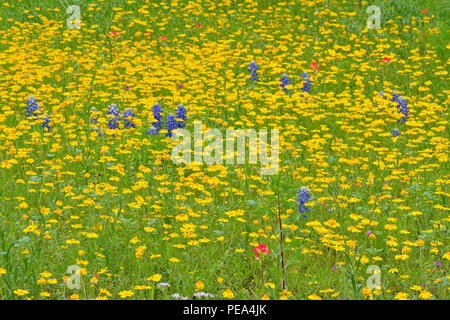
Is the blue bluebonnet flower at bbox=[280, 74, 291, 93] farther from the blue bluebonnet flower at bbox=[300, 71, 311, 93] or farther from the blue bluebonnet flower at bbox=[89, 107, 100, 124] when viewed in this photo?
the blue bluebonnet flower at bbox=[89, 107, 100, 124]

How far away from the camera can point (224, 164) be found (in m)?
5.54

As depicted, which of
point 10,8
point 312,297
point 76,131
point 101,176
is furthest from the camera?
point 10,8

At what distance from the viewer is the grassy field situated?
395 cm

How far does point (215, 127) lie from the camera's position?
641 centimetres

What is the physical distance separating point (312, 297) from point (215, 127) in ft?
11.0

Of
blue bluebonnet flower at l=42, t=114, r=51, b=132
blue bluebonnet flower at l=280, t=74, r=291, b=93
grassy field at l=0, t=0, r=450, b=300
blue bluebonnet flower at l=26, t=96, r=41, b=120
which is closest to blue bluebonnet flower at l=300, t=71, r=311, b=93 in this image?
grassy field at l=0, t=0, r=450, b=300

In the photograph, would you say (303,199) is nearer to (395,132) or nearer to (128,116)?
(395,132)

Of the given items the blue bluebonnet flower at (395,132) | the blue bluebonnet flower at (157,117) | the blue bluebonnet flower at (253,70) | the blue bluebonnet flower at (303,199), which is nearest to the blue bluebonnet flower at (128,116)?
the blue bluebonnet flower at (157,117)

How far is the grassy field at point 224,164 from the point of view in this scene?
13.0ft

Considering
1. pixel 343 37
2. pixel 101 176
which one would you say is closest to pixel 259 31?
pixel 343 37

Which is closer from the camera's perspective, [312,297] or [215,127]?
[312,297]

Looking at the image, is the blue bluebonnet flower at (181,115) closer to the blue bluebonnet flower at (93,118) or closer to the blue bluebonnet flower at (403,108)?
the blue bluebonnet flower at (93,118)

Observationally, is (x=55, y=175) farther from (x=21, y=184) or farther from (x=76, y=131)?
(x=76, y=131)

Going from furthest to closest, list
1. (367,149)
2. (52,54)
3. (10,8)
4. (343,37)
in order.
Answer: (10,8) → (343,37) → (52,54) → (367,149)
